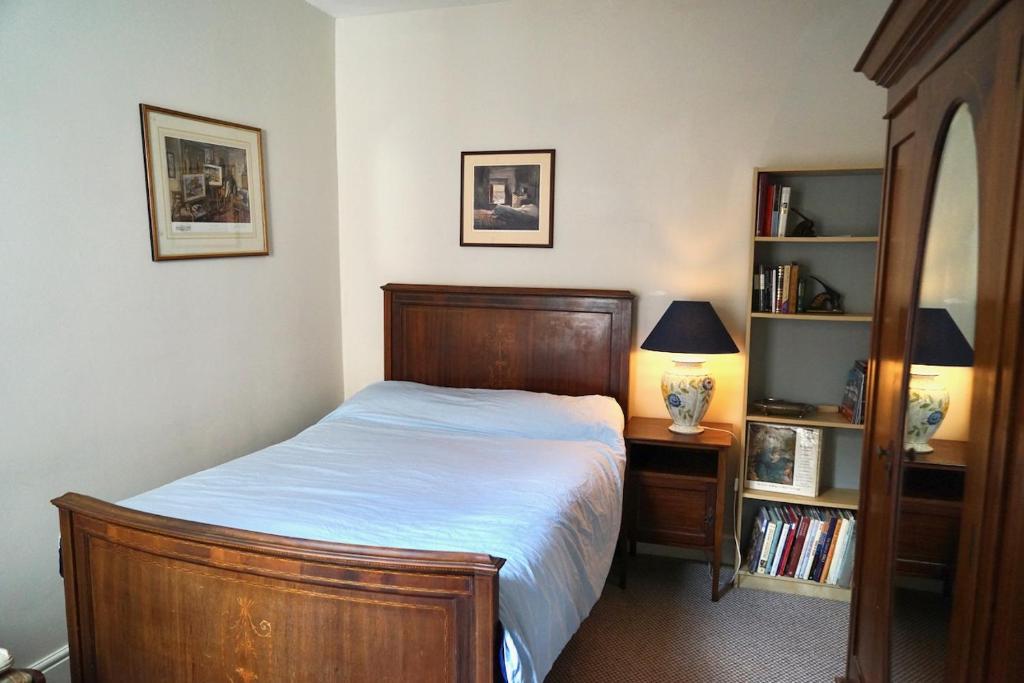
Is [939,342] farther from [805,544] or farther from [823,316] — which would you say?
[805,544]

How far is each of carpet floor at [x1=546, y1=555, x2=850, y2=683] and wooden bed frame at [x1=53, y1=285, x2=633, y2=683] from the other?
39.9 inches

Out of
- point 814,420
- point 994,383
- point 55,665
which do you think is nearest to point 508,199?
point 814,420

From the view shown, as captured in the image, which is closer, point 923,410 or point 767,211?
point 923,410

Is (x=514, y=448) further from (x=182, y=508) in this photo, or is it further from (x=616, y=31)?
(x=616, y=31)

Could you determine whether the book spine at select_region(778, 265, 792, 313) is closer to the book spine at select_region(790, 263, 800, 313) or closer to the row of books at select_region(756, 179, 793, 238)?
the book spine at select_region(790, 263, 800, 313)

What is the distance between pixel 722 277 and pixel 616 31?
1.23 meters

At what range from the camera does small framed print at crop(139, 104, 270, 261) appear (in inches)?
107

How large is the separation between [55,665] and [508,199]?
2612 millimetres

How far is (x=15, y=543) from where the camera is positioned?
231 centimetres

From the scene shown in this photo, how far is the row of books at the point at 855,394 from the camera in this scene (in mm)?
2926

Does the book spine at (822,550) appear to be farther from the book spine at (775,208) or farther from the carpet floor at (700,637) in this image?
the book spine at (775,208)

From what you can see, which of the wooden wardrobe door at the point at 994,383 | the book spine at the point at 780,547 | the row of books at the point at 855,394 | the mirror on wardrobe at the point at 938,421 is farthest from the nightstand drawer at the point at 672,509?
the wooden wardrobe door at the point at 994,383

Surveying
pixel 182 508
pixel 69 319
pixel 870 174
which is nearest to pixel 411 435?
pixel 182 508

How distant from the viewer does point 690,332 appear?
10.0 ft
